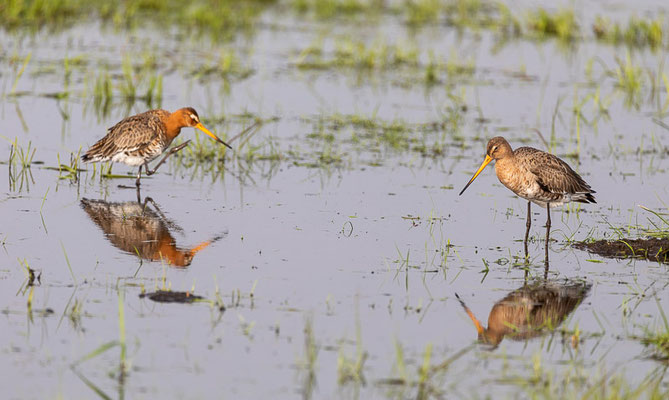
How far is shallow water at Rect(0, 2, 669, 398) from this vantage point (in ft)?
21.2

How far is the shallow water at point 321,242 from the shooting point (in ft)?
21.2

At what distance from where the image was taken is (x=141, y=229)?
966cm

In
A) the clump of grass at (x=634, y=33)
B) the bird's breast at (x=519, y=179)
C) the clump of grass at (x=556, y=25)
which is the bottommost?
the bird's breast at (x=519, y=179)

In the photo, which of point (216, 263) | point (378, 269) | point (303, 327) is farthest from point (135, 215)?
point (303, 327)

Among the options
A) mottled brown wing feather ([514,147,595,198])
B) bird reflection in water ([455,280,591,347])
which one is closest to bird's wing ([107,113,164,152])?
mottled brown wing feather ([514,147,595,198])

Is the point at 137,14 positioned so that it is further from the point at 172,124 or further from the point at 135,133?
the point at 135,133

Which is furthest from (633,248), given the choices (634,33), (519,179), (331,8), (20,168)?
(331,8)

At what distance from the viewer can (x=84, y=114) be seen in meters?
14.4

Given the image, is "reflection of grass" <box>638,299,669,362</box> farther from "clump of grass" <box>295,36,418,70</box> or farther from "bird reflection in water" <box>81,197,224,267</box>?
"clump of grass" <box>295,36,418,70</box>

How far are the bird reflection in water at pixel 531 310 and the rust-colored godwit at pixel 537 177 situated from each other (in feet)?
5.45

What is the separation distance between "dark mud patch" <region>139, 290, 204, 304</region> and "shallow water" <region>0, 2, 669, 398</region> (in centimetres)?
11

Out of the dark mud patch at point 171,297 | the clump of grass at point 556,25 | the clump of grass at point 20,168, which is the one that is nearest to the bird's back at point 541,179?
the dark mud patch at point 171,297

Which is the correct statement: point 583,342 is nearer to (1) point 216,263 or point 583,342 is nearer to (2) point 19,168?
(1) point 216,263

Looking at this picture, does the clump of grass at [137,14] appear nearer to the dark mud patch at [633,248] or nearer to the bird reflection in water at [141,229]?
the bird reflection in water at [141,229]
